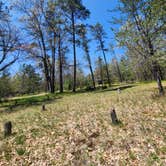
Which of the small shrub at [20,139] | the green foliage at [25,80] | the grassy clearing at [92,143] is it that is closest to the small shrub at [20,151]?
the grassy clearing at [92,143]

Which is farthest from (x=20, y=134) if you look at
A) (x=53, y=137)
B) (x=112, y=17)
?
(x=112, y=17)

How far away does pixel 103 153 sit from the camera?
4.72 m

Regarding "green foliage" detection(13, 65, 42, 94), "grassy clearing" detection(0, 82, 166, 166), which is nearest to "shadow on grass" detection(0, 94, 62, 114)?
"grassy clearing" detection(0, 82, 166, 166)

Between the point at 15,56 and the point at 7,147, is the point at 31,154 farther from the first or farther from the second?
the point at 15,56

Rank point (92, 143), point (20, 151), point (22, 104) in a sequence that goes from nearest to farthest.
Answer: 1. point (92, 143)
2. point (20, 151)
3. point (22, 104)

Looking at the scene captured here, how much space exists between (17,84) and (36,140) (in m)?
57.8

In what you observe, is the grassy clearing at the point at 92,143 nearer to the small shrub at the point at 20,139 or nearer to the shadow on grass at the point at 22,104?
the small shrub at the point at 20,139

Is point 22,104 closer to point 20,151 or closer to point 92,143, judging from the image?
point 20,151

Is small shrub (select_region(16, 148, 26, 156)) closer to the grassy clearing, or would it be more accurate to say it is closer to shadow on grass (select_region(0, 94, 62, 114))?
the grassy clearing

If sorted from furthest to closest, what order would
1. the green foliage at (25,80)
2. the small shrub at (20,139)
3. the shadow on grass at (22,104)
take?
the green foliage at (25,80)
the shadow on grass at (22,104)
the small shrub at (20,139)

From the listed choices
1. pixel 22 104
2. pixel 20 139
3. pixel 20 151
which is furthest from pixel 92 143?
pixel 22 104

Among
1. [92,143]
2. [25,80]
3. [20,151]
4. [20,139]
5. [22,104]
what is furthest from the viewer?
[25,80]

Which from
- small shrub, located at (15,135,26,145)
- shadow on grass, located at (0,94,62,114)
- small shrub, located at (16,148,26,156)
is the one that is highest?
shadow on grass, located at (0,94,62,114)

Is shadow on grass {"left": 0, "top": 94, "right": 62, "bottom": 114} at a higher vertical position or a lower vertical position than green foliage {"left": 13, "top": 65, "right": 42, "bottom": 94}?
lower
